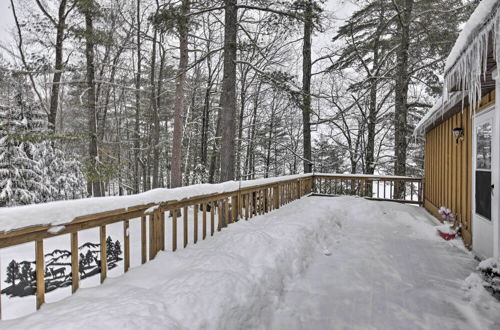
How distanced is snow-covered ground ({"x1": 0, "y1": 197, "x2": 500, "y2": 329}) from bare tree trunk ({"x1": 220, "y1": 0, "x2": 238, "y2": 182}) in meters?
2.32

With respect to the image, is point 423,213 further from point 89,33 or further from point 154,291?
point 89,33

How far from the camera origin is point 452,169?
17.3ft

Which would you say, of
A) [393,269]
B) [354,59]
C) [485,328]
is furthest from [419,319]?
[354,59]

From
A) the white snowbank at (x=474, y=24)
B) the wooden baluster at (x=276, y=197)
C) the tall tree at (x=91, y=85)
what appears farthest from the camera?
the tall tree at (x=91, y=85)

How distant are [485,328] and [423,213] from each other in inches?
210

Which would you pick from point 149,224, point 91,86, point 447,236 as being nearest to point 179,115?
point 91,86

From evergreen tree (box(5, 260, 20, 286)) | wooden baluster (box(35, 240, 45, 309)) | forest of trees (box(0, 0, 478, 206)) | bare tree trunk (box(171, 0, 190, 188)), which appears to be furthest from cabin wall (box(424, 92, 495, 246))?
bare tree trunk (box(171, 0, 190, 188))

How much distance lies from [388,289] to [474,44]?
8.02 ft

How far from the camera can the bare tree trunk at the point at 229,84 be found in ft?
20.2

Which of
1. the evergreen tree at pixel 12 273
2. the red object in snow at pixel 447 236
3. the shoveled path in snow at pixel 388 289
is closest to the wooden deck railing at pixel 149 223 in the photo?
the evergreen tree at pixel 12 273

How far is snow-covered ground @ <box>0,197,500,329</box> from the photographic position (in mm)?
1939

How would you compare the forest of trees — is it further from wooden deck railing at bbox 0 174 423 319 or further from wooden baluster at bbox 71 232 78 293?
wooden baluster at bbox 71 232 78 293

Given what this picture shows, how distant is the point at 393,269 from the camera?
11.6 ft

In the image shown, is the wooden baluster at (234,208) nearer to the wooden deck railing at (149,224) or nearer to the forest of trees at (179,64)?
the wooden deck railing at (149,224)
